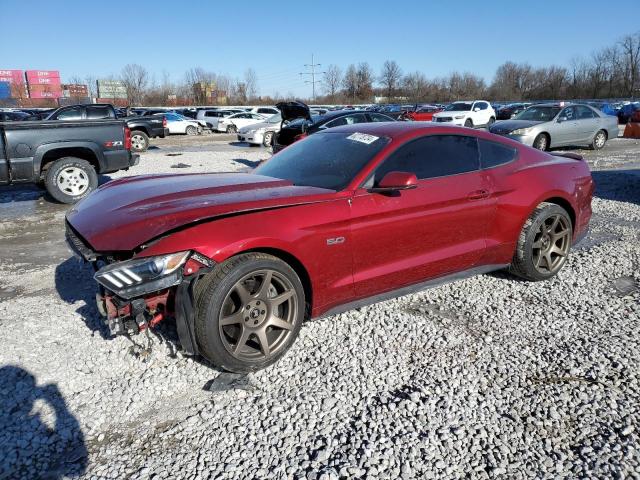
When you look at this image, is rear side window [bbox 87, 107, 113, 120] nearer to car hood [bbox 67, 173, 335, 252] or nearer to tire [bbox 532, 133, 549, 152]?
car hood [bbox 67, 173, 335, 252]

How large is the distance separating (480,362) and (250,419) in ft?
5.13

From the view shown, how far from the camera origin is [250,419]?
259cm

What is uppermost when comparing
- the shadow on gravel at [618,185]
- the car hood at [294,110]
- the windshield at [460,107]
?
the windshield at [460,107]

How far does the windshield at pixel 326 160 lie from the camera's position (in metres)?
3.55

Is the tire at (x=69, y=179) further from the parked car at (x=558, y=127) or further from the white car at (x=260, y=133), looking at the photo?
the parked car at (x=558, y=127)

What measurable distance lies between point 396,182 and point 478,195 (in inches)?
40.0

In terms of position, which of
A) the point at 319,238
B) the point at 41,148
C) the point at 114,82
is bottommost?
the point at 319,238

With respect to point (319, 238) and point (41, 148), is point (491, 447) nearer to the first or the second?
point (319, 238)

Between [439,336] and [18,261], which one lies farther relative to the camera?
[18,261]

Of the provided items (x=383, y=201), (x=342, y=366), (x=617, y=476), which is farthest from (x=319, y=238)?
(x=617, y=476)

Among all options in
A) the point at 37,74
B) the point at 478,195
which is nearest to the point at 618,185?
the point at 478,195

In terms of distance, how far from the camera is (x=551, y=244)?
4.52 m

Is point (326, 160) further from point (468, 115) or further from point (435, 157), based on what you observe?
point (468, 115)

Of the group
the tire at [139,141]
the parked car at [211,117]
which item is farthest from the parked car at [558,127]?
the parked car at [211,117]
